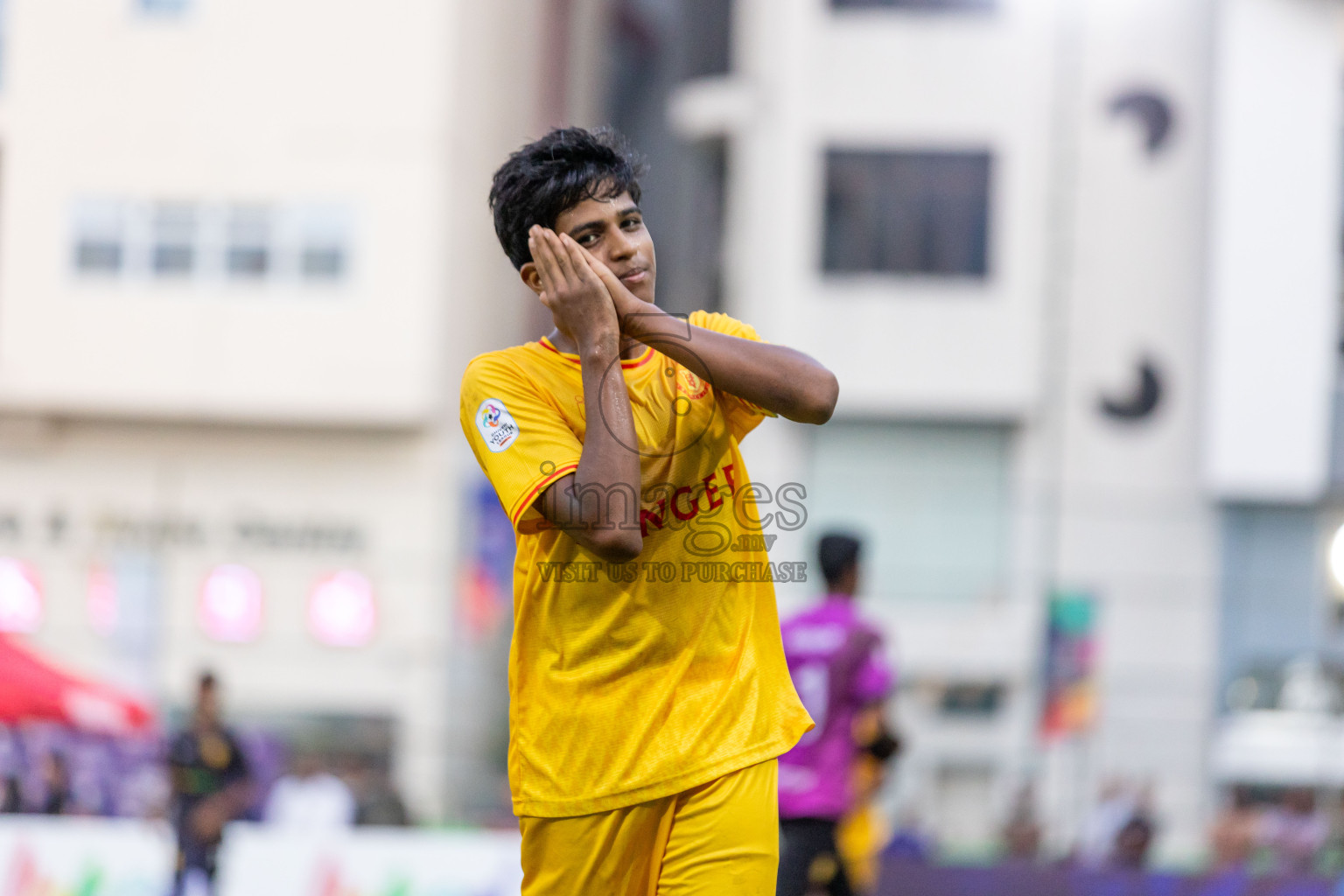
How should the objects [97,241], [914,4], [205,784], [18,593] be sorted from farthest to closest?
[97,241] < [914,4] < [18,593] < [205,784]

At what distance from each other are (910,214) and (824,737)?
1127 centimetres

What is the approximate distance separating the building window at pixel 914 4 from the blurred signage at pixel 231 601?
8423 mm

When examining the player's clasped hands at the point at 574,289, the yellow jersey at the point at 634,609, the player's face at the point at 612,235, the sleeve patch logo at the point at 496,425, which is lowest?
the yellow jersey at the point at 634,609

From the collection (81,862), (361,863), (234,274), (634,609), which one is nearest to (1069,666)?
(361,863)

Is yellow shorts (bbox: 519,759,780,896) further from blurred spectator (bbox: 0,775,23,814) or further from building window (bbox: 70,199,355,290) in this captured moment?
building window (bbox: 70,199,355,290)

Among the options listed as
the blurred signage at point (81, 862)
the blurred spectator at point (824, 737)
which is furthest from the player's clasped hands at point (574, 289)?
the blurred signage at point (81, 862)

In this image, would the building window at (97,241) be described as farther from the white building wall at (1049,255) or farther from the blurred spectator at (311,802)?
the blurred spectator at (311,802)

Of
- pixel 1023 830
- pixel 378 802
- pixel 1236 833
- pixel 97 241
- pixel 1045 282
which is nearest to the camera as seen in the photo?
pixel 1236 833

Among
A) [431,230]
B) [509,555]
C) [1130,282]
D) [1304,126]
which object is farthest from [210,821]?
[1304,126]

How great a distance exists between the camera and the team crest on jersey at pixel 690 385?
2607 mm

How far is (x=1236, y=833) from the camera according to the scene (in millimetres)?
8719

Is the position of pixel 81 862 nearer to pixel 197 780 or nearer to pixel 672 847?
pixel 197 780

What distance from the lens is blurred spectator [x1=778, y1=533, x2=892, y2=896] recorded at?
5004 millimetres

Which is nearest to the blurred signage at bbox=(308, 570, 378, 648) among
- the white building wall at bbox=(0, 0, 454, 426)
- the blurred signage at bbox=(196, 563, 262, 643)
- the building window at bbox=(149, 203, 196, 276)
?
the blurred signage at bbox=(196, 563, 262, 643)
